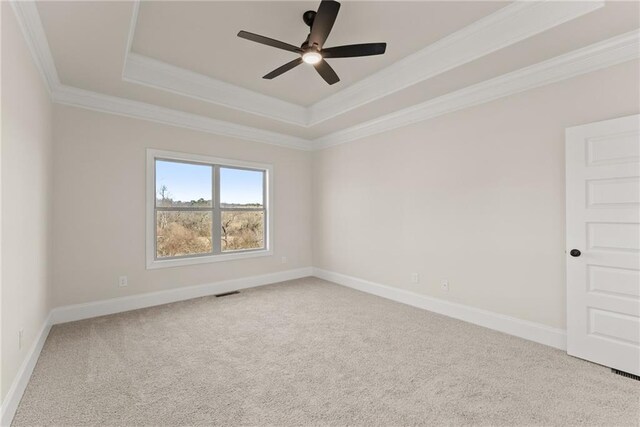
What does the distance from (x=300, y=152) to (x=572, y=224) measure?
4123 millimetres

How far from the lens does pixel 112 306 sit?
A: 3.63 m

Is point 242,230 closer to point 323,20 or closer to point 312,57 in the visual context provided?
point 312,57

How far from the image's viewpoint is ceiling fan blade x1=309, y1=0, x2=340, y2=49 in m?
1.94

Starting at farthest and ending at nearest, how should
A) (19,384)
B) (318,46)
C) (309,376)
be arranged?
(318,46) → (309,376) → (19,384)

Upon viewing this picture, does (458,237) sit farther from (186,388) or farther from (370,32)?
(186,388)

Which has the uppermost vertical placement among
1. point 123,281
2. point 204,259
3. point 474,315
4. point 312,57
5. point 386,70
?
point 386,70

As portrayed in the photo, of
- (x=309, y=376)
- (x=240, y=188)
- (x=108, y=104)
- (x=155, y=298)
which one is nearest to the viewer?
(x=309, y=376)

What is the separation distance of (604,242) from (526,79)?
1.66 metres

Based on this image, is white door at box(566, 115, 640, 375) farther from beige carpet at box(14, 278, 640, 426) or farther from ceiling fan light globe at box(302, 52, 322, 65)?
ceiling fan light globe at box(302, 52, 322, 65)

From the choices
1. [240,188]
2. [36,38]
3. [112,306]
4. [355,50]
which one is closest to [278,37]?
[355,50]

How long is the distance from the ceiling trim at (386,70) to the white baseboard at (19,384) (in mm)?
2635

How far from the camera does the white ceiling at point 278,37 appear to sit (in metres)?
2.27

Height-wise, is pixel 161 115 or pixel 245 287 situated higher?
pixel 161 115

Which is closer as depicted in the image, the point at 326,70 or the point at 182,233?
the point at 326,70
